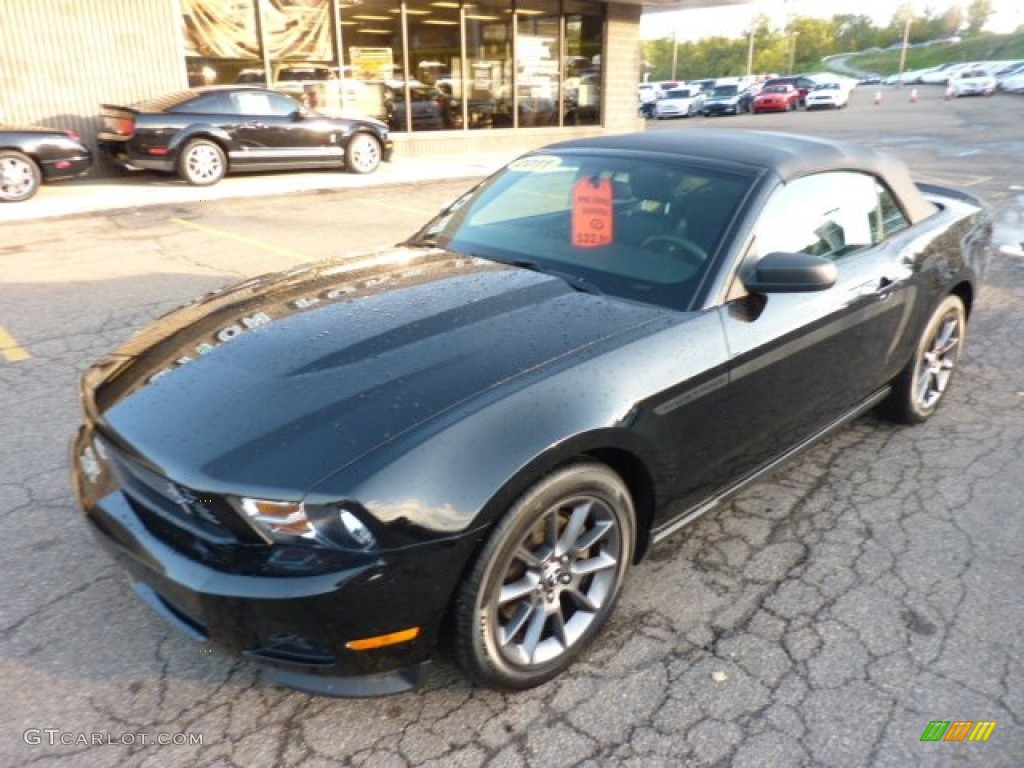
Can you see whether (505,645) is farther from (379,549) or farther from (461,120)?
(461,120)

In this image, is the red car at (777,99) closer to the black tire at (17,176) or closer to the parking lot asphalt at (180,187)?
the parking lot asphalt at (180,187)

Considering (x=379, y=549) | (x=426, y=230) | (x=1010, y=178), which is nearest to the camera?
(x=379, y=549)

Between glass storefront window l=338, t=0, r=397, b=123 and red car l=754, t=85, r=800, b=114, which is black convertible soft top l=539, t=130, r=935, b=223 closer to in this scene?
glass storefront window l=338, t=0, r=397, b=123

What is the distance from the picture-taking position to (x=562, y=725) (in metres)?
2.29

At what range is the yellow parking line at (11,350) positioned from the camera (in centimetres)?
506

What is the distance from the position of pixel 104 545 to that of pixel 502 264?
175 cm

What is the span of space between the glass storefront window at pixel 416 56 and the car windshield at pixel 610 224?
11.9 metres

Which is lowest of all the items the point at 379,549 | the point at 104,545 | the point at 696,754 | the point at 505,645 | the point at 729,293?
the point at 696,754

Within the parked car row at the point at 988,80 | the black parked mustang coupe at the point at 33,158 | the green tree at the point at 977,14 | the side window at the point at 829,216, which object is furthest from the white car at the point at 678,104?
the green tree at the point at 977,14

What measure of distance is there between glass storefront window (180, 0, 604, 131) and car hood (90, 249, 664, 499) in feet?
41.1

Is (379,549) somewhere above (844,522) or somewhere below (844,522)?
above

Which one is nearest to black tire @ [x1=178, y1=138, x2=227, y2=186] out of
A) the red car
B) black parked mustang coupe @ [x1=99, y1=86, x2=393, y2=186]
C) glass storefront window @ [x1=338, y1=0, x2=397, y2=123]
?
black parked mustang coupe @ [x1=99, y1=86, x2=393, y2=186]

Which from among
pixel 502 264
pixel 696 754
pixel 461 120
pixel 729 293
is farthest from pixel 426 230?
pixel 461 120

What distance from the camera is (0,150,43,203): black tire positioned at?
10102 mm
